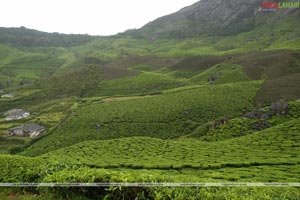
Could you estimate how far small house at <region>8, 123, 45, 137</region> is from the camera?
8050cm

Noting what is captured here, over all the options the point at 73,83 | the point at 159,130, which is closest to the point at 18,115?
A: the point at 73,83

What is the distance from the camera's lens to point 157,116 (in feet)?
233

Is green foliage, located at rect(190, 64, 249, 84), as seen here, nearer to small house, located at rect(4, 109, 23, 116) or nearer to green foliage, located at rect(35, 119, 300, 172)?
green foliage, located at rect(35, 119, 300, 172)

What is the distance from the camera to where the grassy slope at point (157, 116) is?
219 ft

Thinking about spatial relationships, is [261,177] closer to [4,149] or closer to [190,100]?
[190,100]

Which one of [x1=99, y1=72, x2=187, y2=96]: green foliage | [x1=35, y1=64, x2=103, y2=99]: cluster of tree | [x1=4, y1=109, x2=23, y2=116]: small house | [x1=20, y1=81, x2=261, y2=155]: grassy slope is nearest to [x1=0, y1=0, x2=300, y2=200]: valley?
[x1=20, y1=81, x2=261, y2=155]: grassy slope

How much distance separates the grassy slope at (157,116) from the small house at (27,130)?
8644mm

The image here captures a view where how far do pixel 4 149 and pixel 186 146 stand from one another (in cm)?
5465

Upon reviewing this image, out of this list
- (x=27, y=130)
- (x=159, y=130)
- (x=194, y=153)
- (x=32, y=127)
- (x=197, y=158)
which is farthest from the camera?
(x=32, y=127)

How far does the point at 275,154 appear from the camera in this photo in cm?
3139

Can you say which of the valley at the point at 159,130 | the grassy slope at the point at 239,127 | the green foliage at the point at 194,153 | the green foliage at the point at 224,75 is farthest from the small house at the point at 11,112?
the grassy slope at the point at 239,127

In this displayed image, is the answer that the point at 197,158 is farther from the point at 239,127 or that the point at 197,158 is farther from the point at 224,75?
the point at 224,75

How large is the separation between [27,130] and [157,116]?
42.8 meters

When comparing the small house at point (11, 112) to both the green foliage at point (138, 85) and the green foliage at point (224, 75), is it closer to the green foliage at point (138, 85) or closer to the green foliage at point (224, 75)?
the green foliage at point (138, 85)
